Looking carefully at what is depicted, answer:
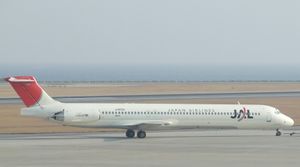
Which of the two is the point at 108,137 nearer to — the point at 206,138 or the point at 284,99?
the point at 206,138

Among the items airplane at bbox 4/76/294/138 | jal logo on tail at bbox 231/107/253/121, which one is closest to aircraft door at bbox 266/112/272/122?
airplane at bbox 4/76/294/138

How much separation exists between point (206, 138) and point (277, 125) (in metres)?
7.92

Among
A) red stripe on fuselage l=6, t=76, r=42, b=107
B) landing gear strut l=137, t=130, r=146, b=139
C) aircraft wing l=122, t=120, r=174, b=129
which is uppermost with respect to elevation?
red stripe on fuselage l=6, t=76, r=42, b=107

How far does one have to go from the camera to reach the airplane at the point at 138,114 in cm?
5466

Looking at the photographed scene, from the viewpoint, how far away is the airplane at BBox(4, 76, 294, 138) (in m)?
54.7

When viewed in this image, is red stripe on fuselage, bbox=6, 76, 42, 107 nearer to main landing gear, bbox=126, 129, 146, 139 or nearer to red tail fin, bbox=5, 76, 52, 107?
red tail fin, bbox=5, 76, 52, 107

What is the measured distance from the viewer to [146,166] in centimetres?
3825

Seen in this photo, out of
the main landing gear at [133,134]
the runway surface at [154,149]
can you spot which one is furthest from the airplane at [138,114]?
the runway surface at [154,149]

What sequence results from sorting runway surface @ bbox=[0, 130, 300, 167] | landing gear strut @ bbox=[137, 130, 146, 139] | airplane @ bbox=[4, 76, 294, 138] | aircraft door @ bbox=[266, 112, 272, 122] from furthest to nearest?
aircraft door @ bbox=[266, 112, 272, 122], landing gear strut @ bbox=[137, 130, 146, 139], airplane @ bbox=[4, 76, 294, 138], runway surface @ bbox=[0, 130, 300, 167]

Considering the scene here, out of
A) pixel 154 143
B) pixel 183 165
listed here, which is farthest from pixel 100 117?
pixel 183 165

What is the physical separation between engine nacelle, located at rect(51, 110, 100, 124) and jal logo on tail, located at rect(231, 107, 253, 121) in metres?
12.3

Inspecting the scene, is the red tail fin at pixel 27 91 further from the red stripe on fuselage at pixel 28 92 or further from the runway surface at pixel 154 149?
the runway surface at pixel 154 149

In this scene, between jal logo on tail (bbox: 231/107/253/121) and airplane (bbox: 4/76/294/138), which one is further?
jal logo on tail (bbox: 231/107/253/121)

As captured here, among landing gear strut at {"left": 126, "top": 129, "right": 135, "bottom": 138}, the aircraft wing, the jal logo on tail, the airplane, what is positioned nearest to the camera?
the airplane
